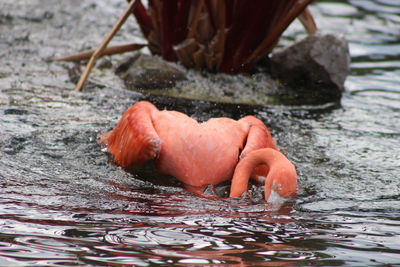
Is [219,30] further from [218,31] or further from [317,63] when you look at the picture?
[317,63]

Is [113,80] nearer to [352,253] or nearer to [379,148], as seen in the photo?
[379,148]

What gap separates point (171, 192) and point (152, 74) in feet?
8.51

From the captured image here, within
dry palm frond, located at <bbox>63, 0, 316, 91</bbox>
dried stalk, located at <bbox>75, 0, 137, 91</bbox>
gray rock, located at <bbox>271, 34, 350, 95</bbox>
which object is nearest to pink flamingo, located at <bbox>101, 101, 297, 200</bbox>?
dried stalk, located at <bbox>75, 0, 137, 91</bbox>

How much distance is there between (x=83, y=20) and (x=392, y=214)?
19.5ft

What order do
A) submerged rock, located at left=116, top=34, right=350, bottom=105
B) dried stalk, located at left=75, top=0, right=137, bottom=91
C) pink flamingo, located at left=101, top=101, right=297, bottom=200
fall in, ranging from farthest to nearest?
submerged rock, located at left=116, top=34, right=350, bottom=105, dried stalk, located at left=75, top=0, right=137, bottom=91, pink flamingo, located at left=101, top=101, right=297, bottom=200

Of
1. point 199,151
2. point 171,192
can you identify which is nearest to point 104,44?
point 199,151

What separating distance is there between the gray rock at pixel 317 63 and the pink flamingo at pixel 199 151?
2.52 meters

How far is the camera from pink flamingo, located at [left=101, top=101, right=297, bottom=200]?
3852mm

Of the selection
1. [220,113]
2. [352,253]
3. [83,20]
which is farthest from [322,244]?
[83,20]

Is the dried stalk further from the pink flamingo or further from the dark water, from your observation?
the pink flamingo

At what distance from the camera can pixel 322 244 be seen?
3277 mm

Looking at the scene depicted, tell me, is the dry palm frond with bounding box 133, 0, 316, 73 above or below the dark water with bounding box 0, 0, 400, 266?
above

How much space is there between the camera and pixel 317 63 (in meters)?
6.63

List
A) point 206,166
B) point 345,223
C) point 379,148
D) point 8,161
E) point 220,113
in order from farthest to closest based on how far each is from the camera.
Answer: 1. point 220,113
2. point 379,148
3. point 8,161
4. point 206,166
5. point 345,223
